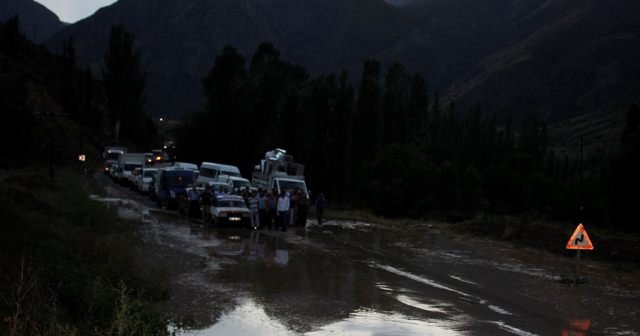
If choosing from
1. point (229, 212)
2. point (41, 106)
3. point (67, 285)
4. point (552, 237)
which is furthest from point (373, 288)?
point (41, 106)

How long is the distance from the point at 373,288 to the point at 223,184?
23812 millimetres

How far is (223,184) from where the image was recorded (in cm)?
4041

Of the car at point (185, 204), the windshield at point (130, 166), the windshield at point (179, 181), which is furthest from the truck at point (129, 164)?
the car at point (185, 204)

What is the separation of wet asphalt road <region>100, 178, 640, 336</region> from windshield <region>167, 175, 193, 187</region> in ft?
43.6

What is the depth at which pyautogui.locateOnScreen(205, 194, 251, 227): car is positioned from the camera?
3145 centimetres

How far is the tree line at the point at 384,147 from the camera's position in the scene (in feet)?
177

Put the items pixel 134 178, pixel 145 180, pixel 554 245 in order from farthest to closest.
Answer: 1. pixel 134 178
2. pixel 145 180
3. pixel 554 245

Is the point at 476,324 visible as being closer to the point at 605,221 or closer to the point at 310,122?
the point at 605,221

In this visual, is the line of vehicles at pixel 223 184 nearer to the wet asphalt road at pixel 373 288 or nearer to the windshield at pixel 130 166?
the wet asphalt road at pixel 373 288

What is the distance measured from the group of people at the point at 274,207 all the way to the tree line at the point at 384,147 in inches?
651

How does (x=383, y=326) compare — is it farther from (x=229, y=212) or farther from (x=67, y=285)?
(x=229, y=212)

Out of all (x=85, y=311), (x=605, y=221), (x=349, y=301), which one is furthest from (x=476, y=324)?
(x=605, y=221)

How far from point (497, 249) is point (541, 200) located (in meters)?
41.9

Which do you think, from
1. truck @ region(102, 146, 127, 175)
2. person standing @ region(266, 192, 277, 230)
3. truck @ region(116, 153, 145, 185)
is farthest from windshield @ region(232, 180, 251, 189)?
truck @ region(102, 146, 127, 175)
